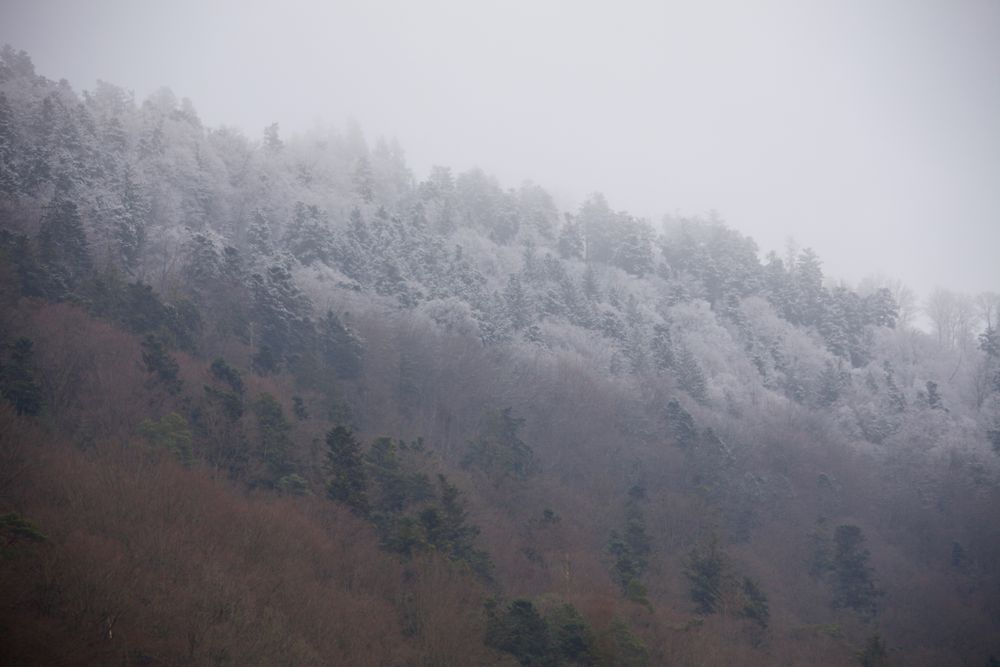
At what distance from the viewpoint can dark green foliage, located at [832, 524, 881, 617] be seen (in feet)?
135

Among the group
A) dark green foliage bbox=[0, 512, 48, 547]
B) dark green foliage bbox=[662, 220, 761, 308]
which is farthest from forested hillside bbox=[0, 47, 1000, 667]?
dark green foliage bbox=[662, 220, 761, 308]

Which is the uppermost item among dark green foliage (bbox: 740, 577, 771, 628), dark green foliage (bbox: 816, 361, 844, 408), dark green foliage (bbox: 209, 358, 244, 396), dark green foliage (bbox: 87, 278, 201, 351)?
dark green foliage (bbox: 816, 361, 844, 408)

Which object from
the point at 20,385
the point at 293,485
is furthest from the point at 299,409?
the point at 20,385

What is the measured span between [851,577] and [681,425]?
57.8ft

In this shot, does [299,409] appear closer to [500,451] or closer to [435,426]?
[435,426]

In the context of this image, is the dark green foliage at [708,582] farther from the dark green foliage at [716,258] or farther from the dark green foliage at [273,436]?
the dark green foliage at [716,258]

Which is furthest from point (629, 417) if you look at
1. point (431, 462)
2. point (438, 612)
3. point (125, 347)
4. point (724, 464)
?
point (125, 347)

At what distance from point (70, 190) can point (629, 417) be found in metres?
52.1

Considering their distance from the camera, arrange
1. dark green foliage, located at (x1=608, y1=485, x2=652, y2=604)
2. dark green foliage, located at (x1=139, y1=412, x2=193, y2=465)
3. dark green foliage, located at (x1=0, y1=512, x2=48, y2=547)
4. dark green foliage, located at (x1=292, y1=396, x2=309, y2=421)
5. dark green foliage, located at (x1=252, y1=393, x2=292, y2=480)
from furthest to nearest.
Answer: dark green foliage, located at (x1=292, y1=396, x2=309, y2=421)
dark green foliage, located at (x1=252, y1=393, x2=292, y2=480)
dark green foliage, located at (x1=608, y1=485, x2=652, y2=604)
dark green foliage, located at (x1=139, y1=412, x2=193, y2=465)
dark green foliage, located at (x1=0, y1=512, x2=48, y2=547)

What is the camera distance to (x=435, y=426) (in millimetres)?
49906

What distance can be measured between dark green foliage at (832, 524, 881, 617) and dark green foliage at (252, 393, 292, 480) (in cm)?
3967

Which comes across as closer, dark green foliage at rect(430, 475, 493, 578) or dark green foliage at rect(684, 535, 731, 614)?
dark green foliage at rect(430, 475, 493, 578)

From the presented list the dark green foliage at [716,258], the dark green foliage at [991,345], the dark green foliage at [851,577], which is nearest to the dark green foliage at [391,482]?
the dark green foliage at [851,577]

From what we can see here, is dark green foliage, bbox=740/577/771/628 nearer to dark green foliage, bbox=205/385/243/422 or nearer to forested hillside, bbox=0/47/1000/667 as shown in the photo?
forested hillside, bbox=0/47/1000/667
